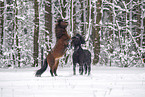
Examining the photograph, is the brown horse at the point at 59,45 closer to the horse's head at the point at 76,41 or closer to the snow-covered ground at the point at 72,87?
the horse's head at the point at 76,41

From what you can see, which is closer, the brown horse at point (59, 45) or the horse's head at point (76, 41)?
the brown horse at point (59, 45)

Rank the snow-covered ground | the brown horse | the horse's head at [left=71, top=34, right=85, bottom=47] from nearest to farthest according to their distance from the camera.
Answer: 1. the snow-covered ground
2. the brown horse
3. the horse's head at [left=71, top=34, right=85, bottom=47]

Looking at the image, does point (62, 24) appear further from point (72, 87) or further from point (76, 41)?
point (72, 87)

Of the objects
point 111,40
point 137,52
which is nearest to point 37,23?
point 111,40

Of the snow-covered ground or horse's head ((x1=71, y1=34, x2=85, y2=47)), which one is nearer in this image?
the snow-covered ground

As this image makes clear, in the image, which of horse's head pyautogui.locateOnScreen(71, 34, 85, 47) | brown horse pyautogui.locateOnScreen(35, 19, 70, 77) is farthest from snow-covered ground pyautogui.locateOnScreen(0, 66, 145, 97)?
horse's head pyautogui.locateOnScreen(71, 34, 85, 47)

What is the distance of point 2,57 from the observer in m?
17.9

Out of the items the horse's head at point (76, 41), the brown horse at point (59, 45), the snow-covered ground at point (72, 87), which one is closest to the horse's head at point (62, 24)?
the brown horse at point (59, 45)

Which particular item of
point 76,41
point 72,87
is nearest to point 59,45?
point 76,41

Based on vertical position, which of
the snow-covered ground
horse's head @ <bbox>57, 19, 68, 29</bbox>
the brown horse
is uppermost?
horse's head @ <bbox>57, 19, 68, 29</bbox>

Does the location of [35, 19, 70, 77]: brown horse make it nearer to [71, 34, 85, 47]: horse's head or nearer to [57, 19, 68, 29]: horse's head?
[57, 19, 68, 29]: horse's head

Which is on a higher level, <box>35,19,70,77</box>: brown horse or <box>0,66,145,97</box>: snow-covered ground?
<box>35,19,70,77</box>: brown horse

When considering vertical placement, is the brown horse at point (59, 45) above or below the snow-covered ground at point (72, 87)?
above

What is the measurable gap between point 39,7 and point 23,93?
13663 mm
